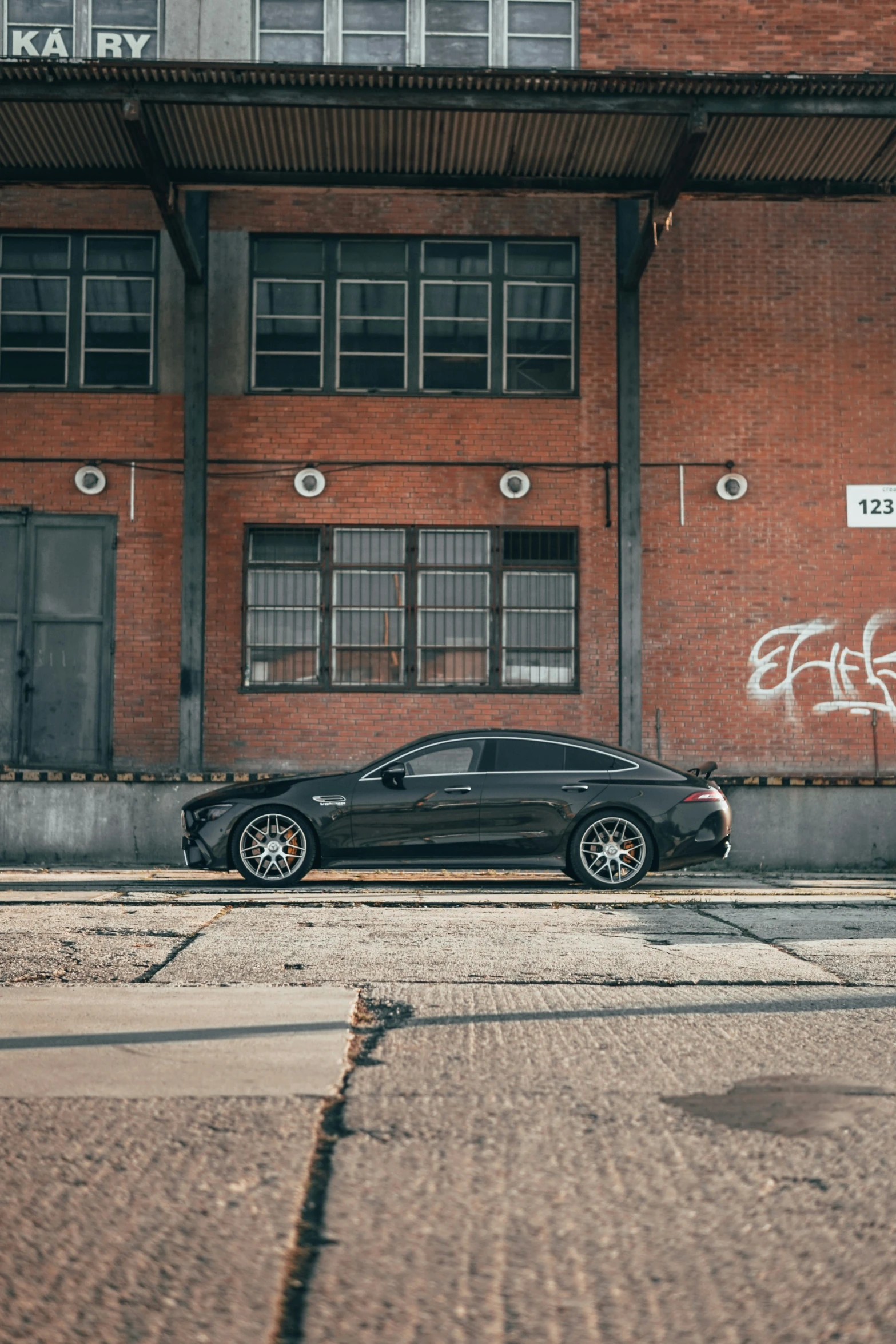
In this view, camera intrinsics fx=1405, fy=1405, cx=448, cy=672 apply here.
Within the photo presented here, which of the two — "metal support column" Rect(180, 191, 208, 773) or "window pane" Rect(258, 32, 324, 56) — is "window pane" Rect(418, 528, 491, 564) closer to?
"metal support column" Rect(180, 191, 208, 773)

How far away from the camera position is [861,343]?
18.5 meters

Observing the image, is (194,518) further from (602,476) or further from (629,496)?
(629,496)

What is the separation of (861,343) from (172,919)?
13094mm

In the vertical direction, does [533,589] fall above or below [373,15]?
below

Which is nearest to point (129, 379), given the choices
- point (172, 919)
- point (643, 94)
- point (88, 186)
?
point (88, 186)

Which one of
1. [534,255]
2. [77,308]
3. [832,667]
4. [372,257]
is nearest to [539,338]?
[534,255]

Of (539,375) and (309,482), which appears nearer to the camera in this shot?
(309,482)

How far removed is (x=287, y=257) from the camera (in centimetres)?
1855

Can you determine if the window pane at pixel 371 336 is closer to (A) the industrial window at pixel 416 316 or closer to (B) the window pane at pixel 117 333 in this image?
(A) the industrial window at pixel 416 316

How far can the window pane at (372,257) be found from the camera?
18.6m

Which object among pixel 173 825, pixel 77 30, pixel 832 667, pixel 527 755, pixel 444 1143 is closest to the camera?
pixel 444 1143

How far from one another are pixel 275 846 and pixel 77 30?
1192 cm

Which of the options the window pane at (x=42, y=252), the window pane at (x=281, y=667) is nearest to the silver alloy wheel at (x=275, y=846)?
the window pane at (x=281, y=667)

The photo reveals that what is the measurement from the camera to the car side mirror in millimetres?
12898
